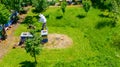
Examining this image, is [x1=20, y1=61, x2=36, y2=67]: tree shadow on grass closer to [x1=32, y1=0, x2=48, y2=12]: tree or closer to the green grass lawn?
the green grass lawn

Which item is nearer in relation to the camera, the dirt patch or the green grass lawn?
the green grass lawn

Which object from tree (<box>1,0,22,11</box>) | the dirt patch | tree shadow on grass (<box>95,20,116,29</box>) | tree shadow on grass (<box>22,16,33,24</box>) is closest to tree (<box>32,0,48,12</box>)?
tree shadow on grass (<box>22,16,33,24</box>)

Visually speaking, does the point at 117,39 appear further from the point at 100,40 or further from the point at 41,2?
the point at 41,2

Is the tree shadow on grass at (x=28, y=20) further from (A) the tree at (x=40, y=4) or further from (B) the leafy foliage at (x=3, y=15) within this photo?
(B) the leafy foliage at (x=3, y=15)

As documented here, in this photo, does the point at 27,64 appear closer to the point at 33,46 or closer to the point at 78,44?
the point at 33,46

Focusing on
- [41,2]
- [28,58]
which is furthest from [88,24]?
[28,58]

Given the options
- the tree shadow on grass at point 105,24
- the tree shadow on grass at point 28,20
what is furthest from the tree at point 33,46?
the tree shadow on grass at point 28,20

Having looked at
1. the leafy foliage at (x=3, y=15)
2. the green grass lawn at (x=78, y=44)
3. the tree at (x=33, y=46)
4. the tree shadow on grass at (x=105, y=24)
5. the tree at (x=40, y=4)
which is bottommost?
the green grass lawn at (x=78, y=44)
